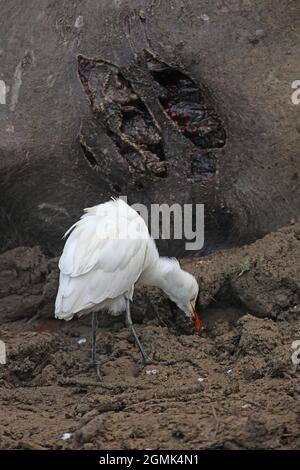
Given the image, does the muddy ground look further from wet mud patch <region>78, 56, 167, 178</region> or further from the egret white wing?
wet mud patch <region>78, 56, 167, 178</region>

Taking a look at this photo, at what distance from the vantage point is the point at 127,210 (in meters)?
6.33

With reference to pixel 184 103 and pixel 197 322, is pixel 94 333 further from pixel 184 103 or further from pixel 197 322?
pixel 184 103

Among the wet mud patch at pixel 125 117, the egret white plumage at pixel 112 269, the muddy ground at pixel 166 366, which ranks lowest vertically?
the muddy ground at pixel 166 366

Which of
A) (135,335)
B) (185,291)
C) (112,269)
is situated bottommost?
(135,335)

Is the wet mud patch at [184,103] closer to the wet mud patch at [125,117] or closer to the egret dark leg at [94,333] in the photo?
the wet mud patch at [125,117]

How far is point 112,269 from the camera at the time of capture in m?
6.02

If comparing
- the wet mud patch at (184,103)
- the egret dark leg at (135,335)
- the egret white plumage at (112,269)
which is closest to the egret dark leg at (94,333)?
the egret white plumage at (112,269)

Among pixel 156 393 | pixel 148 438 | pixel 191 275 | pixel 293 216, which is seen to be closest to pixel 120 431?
pixel 148 438

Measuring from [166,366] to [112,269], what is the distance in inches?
27.8

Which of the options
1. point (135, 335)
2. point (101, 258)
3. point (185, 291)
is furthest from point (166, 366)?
point (101, 258)

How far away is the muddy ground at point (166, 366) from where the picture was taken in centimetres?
454

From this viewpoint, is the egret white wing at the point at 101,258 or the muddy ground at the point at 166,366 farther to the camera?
the egret white wing at the point at 101,258

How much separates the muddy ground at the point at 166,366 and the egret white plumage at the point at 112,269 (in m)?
0.18

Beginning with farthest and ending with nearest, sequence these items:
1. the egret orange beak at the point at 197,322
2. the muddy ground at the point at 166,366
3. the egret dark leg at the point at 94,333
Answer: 1. the egret orange beak at the point at 197,322
2. the egret dark leg at the point at 94,333
3. the muddy ground at the point at 166,366
